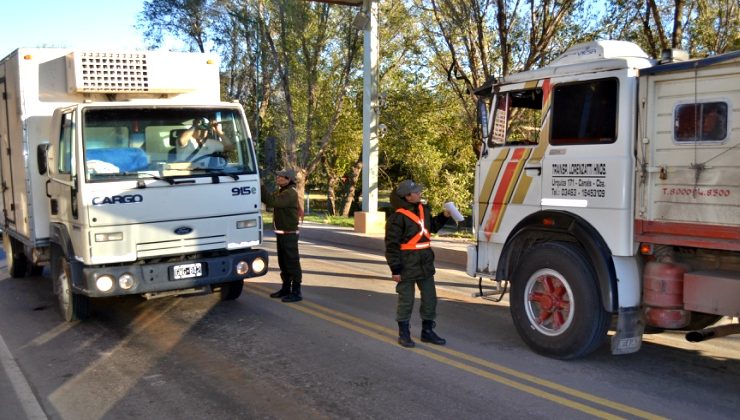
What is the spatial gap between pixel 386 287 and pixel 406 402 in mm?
4829

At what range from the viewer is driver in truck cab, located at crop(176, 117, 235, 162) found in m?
7.18

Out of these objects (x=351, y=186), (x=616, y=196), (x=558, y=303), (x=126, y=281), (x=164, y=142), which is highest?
(x=164, y=142)

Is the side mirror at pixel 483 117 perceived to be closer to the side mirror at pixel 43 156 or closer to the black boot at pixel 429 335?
the black boot at pixel 429 335

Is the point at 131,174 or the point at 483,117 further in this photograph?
the point at 131,174

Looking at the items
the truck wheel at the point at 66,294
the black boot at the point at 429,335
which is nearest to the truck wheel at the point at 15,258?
the truck wheel at the point at 66,294

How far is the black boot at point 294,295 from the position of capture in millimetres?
8359

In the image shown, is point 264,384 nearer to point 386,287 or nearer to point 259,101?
point 386,287

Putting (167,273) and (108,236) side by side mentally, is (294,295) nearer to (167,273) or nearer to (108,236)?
(167,273)

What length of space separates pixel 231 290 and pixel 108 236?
7.00 feet

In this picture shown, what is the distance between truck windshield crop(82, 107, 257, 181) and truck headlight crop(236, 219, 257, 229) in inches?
21.9

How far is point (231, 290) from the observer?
836 cm

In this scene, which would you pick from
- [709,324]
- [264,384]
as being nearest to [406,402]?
[264,384]

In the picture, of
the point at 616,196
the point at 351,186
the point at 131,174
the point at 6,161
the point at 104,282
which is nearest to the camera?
the point at 616,196

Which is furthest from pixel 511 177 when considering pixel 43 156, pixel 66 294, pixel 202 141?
pixel 66 294
